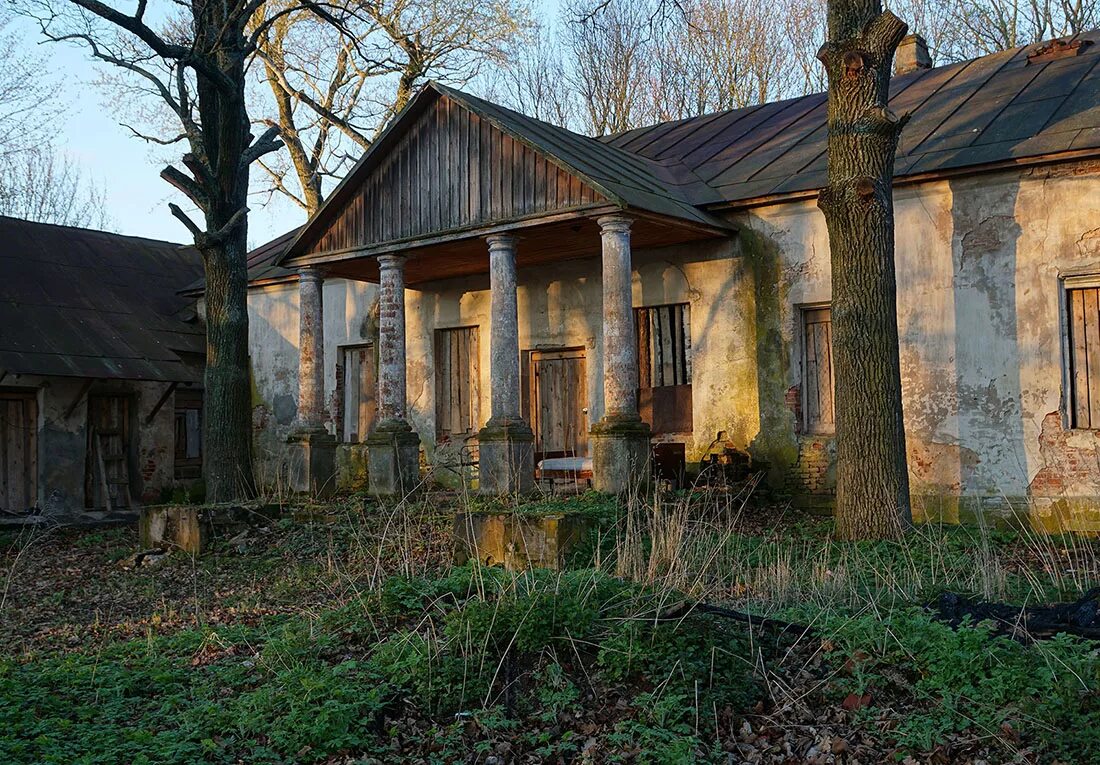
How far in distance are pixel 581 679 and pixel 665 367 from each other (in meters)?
8.76

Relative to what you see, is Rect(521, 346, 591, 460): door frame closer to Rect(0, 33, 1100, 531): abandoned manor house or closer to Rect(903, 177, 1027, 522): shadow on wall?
Rect(0, 33, 1100, 531): abandoned manor house

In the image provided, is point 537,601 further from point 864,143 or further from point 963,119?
point 963,119

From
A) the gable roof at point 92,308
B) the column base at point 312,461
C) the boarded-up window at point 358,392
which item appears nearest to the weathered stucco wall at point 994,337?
the column base at point 312,461

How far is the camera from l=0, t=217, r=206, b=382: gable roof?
617 inches

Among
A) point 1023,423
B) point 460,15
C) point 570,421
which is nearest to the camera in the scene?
point 1023,423

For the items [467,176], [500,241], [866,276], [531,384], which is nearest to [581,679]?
[866,276]

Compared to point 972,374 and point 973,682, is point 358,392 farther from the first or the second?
point 973,682

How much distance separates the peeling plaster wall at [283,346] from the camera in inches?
671

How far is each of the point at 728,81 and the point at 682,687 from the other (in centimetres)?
2193

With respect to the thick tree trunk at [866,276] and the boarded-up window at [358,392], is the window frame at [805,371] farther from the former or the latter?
the boarded-up window at [358,392]

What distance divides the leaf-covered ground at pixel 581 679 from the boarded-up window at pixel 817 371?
5.36 meters

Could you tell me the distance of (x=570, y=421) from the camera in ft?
48.9

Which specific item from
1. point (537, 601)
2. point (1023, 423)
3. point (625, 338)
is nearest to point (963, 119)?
point (1023, 423)

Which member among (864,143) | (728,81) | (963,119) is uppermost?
(728,81)
